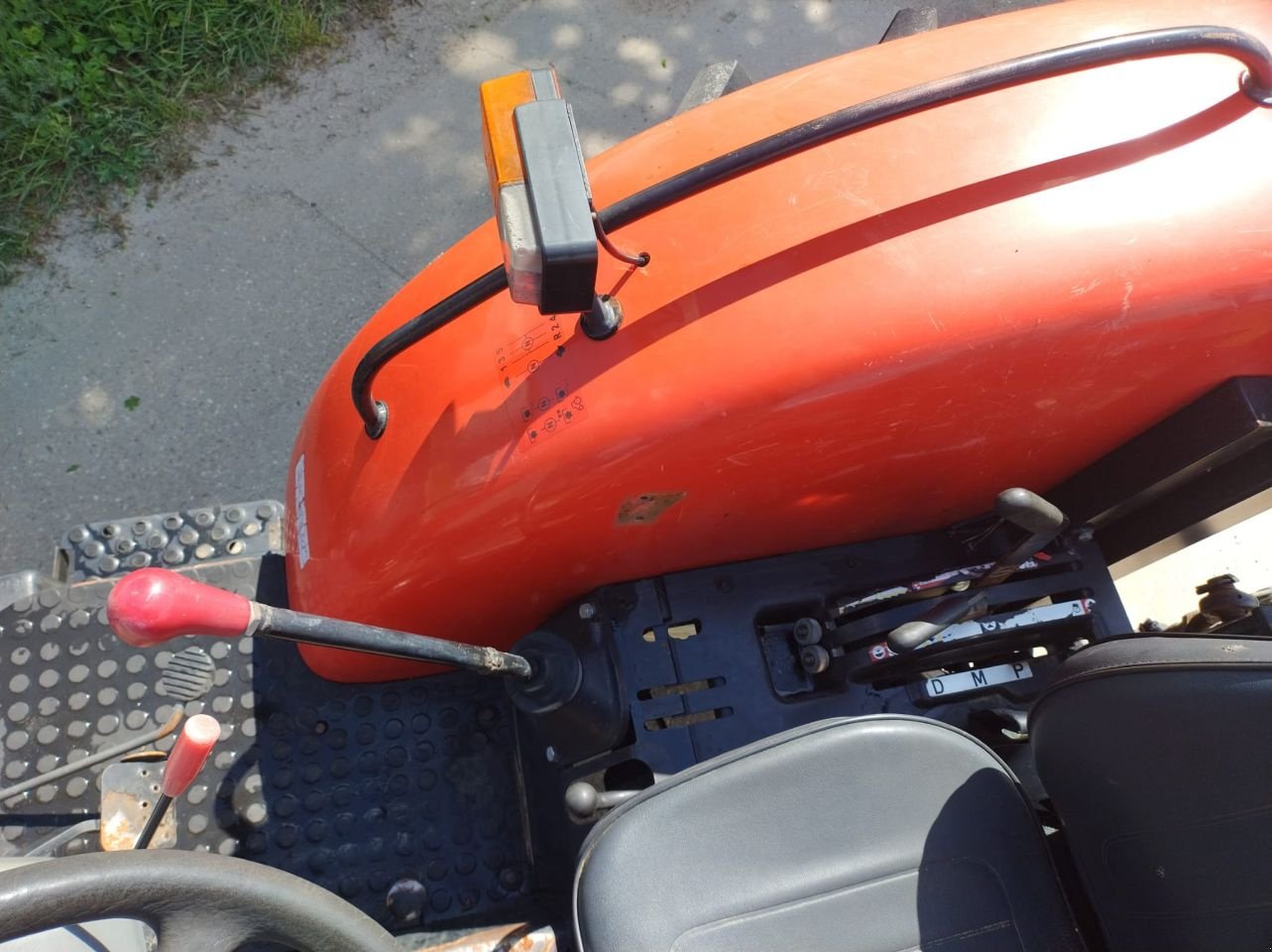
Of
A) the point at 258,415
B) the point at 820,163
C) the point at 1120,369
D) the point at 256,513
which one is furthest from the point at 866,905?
the point at 258,415

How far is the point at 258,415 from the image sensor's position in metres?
1.83

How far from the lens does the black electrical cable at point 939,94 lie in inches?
32.4

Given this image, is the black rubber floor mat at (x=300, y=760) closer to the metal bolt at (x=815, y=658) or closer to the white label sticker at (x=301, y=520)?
the white label sticker at (x=301, y=520)

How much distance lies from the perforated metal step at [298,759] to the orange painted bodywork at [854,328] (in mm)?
273

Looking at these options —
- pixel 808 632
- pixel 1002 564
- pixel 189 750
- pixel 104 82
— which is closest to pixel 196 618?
pixel 189 750

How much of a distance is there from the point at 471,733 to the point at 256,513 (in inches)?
17.9

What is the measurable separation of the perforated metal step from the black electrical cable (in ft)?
2.08

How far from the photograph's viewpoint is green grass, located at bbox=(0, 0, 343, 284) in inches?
76.6

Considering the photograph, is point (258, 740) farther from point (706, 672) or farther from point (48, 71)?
point (48, 71)

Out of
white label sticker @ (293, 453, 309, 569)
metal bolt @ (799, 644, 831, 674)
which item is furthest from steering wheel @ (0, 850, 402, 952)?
metal bolt @ (799, 644, 831, 674)

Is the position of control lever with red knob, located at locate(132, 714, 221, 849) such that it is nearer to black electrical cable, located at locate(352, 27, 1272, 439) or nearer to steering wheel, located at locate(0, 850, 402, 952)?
steering wheel, located at locate(0, 850, 402, 952)

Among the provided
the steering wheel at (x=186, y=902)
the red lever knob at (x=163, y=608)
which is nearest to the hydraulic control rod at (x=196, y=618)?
the red lever knob at (x=163, y=608)

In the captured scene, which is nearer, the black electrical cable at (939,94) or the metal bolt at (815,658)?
the black electrical cable at (939,94)

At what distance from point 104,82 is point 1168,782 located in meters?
2.28
